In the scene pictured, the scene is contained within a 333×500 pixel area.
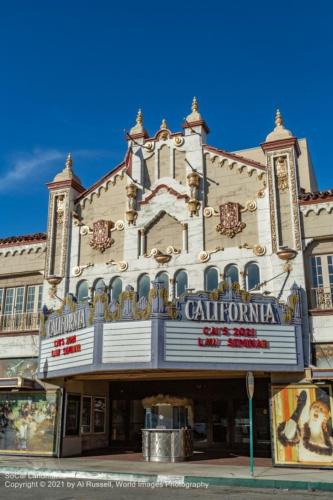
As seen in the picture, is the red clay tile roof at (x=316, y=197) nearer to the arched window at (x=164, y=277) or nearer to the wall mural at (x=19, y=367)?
the arched window at (x=164, y=277)

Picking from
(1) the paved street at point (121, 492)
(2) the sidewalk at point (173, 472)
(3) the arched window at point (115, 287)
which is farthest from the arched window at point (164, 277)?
(1) the paved street at point (121, 492)

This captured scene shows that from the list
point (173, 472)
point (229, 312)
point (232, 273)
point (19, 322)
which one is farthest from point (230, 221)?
point (19, 322)

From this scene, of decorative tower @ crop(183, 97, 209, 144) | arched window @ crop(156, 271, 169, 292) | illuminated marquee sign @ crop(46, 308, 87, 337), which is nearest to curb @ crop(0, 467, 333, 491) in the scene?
illuminated marquee sign @ crop(46, 308, 87, 337)

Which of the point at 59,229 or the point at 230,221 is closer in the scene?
the point at 230,221

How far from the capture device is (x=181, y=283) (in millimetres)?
22031

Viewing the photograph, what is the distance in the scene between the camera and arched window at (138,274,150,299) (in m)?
22.5

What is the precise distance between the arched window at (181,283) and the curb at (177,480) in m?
8.04

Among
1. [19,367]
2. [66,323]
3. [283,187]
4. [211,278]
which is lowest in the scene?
[19,367]

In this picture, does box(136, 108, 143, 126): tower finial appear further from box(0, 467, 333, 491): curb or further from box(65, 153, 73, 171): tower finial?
box(0, 467, 333, 491): curb

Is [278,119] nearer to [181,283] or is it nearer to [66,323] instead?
[181,283]

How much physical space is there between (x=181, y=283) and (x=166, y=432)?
577cm

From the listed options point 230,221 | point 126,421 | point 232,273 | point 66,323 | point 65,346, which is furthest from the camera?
point 126,421

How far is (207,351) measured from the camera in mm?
18266

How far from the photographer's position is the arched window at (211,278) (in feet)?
70.6
